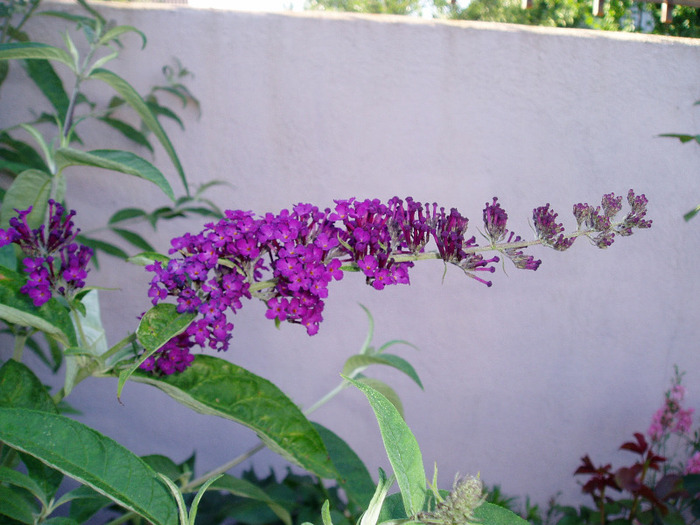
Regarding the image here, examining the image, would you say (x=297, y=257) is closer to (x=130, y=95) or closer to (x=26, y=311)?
(x=26, y=311)

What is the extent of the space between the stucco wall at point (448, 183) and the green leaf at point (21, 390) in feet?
3.74

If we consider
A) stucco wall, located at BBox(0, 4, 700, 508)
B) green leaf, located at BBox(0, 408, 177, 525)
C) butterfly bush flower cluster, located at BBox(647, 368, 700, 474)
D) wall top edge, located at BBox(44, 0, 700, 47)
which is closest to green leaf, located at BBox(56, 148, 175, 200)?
Result: green leaf, located at BBox(0, 408, 177, 525)

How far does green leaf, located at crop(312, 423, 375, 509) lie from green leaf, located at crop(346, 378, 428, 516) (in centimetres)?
61

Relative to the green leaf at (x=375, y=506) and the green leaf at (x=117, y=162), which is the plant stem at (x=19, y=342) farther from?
the green leaf at (x=375, y=506)

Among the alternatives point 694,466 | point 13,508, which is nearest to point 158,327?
point 13,508

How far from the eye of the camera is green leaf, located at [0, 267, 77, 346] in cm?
79

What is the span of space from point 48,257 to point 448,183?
1.45 metres

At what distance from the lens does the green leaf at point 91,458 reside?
0.62 m

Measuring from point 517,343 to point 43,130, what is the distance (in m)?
1.73

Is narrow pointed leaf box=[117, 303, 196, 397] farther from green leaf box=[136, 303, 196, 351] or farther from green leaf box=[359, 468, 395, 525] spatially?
green leaf box=[359, 468, 395, 525]

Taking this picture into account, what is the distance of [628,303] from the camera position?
2139mm

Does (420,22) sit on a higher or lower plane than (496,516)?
higher

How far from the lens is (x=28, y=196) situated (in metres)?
1.02

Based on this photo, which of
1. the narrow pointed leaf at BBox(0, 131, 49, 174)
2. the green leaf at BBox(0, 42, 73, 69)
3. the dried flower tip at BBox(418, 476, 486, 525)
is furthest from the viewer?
the narrow pointed leaf at BBox(0, 131, 49, 174)
